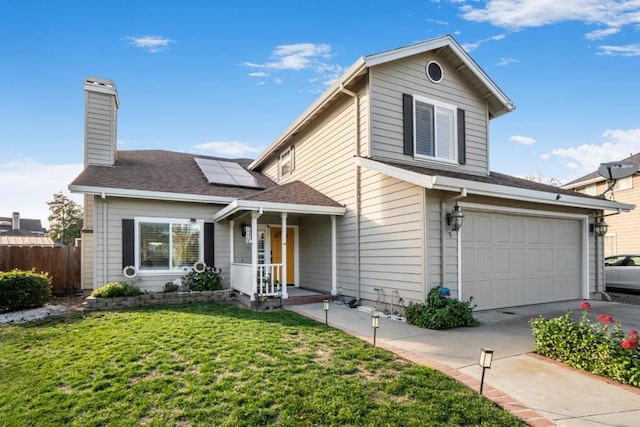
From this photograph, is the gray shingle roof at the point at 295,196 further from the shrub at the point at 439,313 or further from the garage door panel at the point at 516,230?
the garage door panel at the point at 516,230

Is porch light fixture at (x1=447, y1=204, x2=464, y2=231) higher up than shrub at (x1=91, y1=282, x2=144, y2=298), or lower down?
higher up

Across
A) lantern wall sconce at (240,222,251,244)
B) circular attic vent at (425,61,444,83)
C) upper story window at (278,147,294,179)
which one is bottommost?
lantern wall sconce at (240,222,251,244)

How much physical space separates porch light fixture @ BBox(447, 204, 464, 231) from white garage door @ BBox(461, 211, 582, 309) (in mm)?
492

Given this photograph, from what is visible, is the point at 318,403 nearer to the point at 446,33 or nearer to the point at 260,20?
the point at 446,33

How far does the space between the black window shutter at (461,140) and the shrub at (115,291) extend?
9.03 m

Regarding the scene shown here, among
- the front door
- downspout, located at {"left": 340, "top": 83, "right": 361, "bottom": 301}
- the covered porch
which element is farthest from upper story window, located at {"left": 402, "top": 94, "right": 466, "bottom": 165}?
the front door

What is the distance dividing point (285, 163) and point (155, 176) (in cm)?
452

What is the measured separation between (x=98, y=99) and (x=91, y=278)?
19.1 ft

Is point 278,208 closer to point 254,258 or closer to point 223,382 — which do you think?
point 254,258

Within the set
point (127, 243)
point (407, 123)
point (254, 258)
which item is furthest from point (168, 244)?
point (407, 123)

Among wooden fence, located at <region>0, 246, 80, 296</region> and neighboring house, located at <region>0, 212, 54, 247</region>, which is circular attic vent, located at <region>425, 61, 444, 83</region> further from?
neighboring house, located at <region>0, 212, 54, 247</region>

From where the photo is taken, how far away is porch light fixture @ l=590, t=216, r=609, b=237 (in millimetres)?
9310

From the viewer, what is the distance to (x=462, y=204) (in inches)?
285

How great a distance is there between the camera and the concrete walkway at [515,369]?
126 inches
